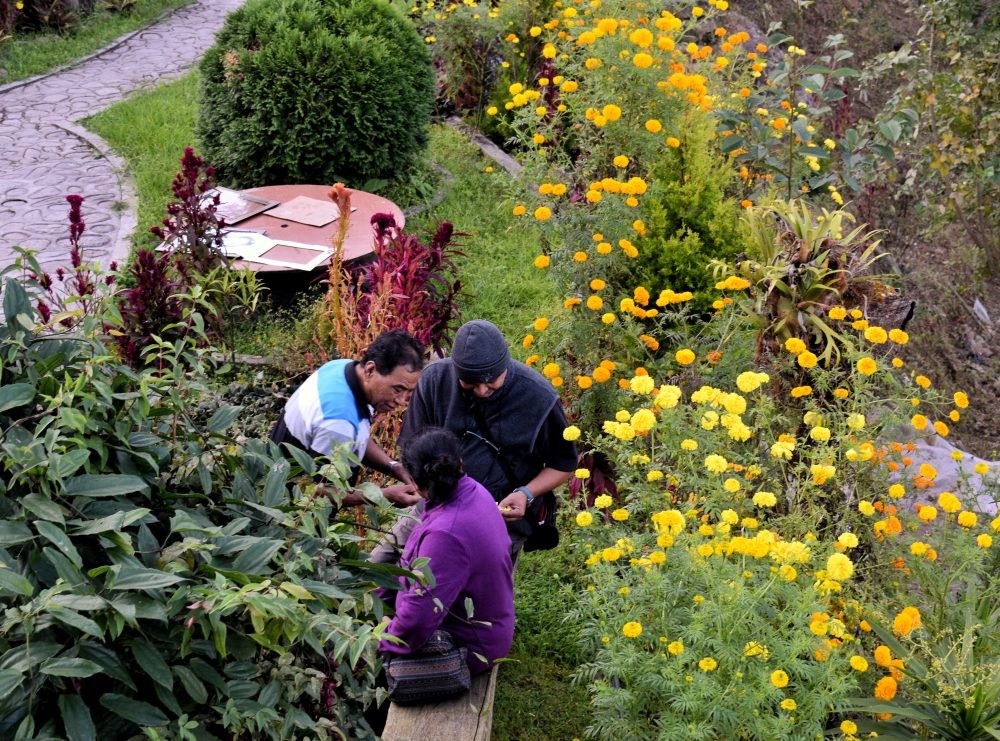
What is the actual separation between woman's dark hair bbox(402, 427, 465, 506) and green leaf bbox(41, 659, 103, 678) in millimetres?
2020

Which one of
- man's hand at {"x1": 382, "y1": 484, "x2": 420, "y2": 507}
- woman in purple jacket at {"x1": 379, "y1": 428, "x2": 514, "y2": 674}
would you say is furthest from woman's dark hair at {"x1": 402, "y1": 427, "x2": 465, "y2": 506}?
man's hand at {"x1": 382, "y1": 484, "x2": 420, "y2": 507}

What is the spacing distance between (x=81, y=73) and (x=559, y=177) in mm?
8321

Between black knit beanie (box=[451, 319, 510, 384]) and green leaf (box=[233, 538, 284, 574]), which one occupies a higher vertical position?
green leaf (box=[233, 538, 284, 574])

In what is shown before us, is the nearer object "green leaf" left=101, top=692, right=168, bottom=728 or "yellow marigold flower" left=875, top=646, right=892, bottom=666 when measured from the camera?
"green leaf" left=101, top=692, right=168, bottom=728

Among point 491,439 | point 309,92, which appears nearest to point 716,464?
point 491,439

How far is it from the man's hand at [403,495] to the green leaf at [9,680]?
8.33 ft

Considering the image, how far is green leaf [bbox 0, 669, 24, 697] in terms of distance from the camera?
1418mm

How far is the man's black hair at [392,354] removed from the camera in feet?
12.8

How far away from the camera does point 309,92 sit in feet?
24.5

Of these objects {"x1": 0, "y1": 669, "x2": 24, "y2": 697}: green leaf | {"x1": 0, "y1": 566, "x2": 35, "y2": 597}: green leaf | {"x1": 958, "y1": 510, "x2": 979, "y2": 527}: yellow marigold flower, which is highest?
{"x1": 0, "y1": 566, "x2": 35, "y2": 597}: green leaf

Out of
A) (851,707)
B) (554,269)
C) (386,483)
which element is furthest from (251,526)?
(554,269)

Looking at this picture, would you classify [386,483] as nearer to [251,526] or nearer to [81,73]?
[251,526]

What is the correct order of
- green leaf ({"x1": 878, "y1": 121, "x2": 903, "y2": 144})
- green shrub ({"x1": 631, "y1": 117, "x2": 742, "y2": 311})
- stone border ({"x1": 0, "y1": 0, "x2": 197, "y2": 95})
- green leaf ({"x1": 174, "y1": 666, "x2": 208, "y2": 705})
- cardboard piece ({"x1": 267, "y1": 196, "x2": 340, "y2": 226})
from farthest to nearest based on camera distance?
stone border ({"x1": 0, "y1": 0, "x2": 197, "y2": 95}) < cardboard piece ({"x1": 267, "y1": 196, "x2": 340, "y2": 226}) < green leaf ({"x1": 878, "y1": 121, "x2": 903, "y2": 144}) < green shrub ({"x1": 631, "y1": 117, "x2": 742, "y2": 311}) < green leaf ({"x1": 174, "y1": 666, "x2": 208, "y2": 705})

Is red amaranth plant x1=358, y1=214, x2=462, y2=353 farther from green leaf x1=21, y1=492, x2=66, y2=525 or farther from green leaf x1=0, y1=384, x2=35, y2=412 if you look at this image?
green leaf x1=21, y1=492, x2=66, y2=525
